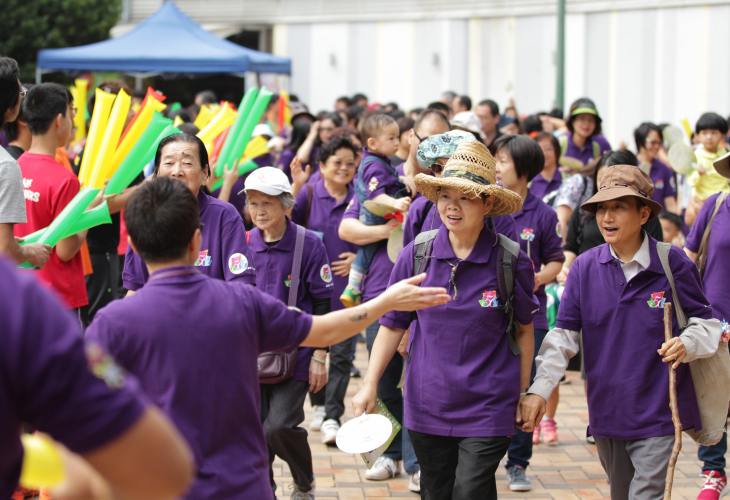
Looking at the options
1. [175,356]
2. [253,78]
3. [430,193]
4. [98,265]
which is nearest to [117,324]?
[175,356]

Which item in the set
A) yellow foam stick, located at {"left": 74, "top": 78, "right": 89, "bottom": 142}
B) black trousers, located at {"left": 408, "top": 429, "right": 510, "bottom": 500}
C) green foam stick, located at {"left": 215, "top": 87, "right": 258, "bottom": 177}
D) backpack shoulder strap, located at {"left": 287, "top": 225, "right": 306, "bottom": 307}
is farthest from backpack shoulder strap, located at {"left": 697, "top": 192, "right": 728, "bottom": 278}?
yellow foam stick, located at {"left": 74, "top": 78, "right": 89, "bottom": 142}

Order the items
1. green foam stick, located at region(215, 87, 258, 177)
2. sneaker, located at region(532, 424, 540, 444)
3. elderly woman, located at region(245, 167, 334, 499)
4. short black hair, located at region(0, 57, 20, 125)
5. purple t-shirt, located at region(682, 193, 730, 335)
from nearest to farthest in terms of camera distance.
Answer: short black hair, located at region(0, 57, 20, 125) < elderly woman, located at region(245, 167, 334, 499) < purple t-shirt, located at region(682, 193, 730, 335) < sneaker, located at region(532, 424, 540, 444) < green foam stick, located at region(215, 87, 258, 177)

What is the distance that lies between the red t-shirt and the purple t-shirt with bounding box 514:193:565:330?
2682 millimetres

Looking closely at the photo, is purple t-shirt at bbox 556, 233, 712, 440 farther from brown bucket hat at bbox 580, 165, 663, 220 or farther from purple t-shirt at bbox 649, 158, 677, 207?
purple t-shirt at bbox 649, 158, 677, 207

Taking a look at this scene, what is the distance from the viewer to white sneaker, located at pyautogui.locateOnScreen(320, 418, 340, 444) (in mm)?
5723

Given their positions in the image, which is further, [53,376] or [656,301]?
[656,301]

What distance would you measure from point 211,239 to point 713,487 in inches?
128

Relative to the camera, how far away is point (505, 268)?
3.39 metres

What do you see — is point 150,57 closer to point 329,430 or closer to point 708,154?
point 708,154

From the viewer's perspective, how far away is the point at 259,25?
2348 cm

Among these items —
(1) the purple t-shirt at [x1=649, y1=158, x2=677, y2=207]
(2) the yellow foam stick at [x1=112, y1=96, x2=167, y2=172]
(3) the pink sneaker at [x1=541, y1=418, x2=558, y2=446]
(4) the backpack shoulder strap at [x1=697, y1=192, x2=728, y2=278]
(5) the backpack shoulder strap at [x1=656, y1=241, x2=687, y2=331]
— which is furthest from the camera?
(1) the purple t-shirt at [x1=649, y1=158, x2=677, y2=207]

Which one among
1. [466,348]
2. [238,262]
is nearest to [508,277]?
[466,348]

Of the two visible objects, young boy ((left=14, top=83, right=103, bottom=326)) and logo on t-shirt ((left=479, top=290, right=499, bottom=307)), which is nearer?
logo on t-shirt ((left=479, top=290, right=499, bottom=307))

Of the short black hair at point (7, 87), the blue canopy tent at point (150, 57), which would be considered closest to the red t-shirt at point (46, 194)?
the short black hair at point (7, 87)
